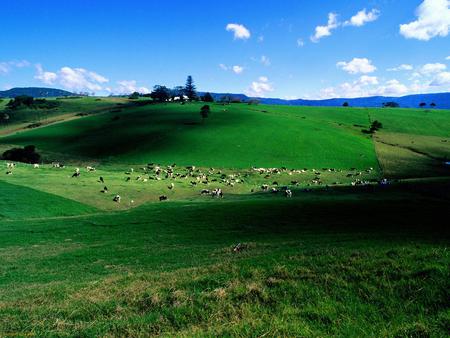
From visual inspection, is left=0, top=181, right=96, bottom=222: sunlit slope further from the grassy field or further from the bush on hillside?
the bush on hillside

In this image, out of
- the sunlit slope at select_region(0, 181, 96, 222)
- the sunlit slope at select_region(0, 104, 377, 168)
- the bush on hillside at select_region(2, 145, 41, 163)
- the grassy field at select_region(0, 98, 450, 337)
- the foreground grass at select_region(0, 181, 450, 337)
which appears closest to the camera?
the foreground grass at select_region(0, 181, 450, 337)

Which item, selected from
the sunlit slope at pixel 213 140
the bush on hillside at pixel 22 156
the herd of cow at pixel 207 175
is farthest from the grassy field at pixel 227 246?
the bush on hillside at pixel 22 156

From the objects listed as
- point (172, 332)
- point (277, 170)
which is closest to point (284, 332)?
point (172, 332)

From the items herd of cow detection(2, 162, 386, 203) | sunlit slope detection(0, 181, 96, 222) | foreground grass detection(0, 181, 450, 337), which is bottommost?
herd of cow detection(2, 162, 386, 203)

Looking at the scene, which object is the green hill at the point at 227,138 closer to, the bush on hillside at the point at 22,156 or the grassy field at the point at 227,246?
the grassy field at the point at 227,246

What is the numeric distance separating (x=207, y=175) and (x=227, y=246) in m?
56.8

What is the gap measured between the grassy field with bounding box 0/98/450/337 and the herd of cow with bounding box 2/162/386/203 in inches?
28.4

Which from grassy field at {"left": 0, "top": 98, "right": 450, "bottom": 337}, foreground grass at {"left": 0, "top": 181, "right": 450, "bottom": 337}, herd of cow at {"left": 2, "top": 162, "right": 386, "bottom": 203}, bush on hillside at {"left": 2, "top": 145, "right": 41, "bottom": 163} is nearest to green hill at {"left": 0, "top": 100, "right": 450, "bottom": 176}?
grassy field at {"left": 0, "top": 98, "right": 450, "bottom": 337}

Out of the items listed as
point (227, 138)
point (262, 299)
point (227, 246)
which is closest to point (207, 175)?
point (227, 138)

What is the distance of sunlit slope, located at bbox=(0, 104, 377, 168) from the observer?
9906 cm

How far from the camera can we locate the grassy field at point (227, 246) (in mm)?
8227

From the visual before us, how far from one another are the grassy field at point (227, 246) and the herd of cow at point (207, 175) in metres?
0.72

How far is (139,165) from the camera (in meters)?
92.4

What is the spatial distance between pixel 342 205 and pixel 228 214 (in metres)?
13.0
